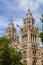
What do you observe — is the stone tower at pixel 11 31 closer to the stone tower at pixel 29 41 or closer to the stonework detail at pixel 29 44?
the stonework detail at pixel 29 44

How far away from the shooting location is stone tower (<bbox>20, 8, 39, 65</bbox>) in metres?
73.2

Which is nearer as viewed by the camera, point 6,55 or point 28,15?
point 6,55

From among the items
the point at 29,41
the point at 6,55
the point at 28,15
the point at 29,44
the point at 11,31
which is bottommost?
the point at 6,55

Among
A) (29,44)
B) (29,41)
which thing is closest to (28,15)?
(29,41)

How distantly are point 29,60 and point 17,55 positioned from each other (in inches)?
1240

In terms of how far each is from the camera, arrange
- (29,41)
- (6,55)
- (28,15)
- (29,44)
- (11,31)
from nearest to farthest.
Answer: (6,55) < (29,44) < (29,41) < (28,15) < (11,31)

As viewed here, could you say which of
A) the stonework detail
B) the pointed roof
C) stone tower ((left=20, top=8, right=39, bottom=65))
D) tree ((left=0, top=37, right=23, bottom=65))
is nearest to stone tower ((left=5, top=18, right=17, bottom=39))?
the stonework detail

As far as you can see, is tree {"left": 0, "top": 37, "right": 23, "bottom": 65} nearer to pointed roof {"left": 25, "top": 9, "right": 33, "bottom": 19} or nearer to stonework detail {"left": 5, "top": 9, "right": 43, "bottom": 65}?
stonework detail {"left": 5, "top": 9, "right": 43, "bottom": 65}

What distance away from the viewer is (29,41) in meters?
74.4

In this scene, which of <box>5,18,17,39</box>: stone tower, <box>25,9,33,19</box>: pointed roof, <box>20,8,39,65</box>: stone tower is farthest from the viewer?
<box>5,18,17,39</box>: stone tower

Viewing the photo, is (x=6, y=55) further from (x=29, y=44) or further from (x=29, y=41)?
(x=29, y=41)

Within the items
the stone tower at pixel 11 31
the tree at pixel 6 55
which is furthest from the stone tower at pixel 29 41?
the tree at pixel 6 55

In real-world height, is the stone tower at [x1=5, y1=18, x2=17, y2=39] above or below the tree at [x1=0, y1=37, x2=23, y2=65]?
above

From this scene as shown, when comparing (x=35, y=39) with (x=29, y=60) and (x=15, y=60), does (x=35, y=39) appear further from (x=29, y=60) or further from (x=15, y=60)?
(x=15, y=60)
